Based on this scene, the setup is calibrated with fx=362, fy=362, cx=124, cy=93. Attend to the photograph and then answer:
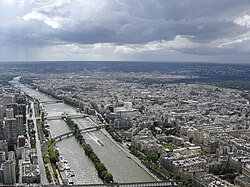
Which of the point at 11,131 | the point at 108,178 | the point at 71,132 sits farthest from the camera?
the point at 71,132

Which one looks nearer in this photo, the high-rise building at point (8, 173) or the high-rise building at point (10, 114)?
the high-rise building at point (8, 173)

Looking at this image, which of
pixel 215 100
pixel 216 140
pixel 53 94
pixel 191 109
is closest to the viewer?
pixel 216 140

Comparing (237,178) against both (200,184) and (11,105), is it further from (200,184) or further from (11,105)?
(11,105)

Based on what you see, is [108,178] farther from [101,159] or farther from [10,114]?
[10,114]

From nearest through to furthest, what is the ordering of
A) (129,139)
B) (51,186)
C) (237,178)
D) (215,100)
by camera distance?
(51,186)
(237,178)
(129,139)
(215,100)

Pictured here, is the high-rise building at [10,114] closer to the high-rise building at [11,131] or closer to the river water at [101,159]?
the high-rise building at [11,131]

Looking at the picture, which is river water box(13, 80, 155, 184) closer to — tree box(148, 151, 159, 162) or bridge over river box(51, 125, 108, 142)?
bridge over river box(51, 125, 108, 142)

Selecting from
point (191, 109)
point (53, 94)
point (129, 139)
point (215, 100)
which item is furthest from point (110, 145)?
point (53, 94)

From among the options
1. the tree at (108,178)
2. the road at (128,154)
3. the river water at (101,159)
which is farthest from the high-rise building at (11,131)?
the tree at (108,178)

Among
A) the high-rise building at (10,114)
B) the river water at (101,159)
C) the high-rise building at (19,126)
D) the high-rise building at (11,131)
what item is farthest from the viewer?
the high-rise building at (10,114)

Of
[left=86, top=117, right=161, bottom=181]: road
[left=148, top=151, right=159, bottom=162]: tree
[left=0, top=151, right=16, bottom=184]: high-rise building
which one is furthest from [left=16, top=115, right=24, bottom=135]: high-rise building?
[left=148, top=151, right=159, bottom=162]: tree

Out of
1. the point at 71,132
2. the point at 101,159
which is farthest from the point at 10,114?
the point at 101,159
